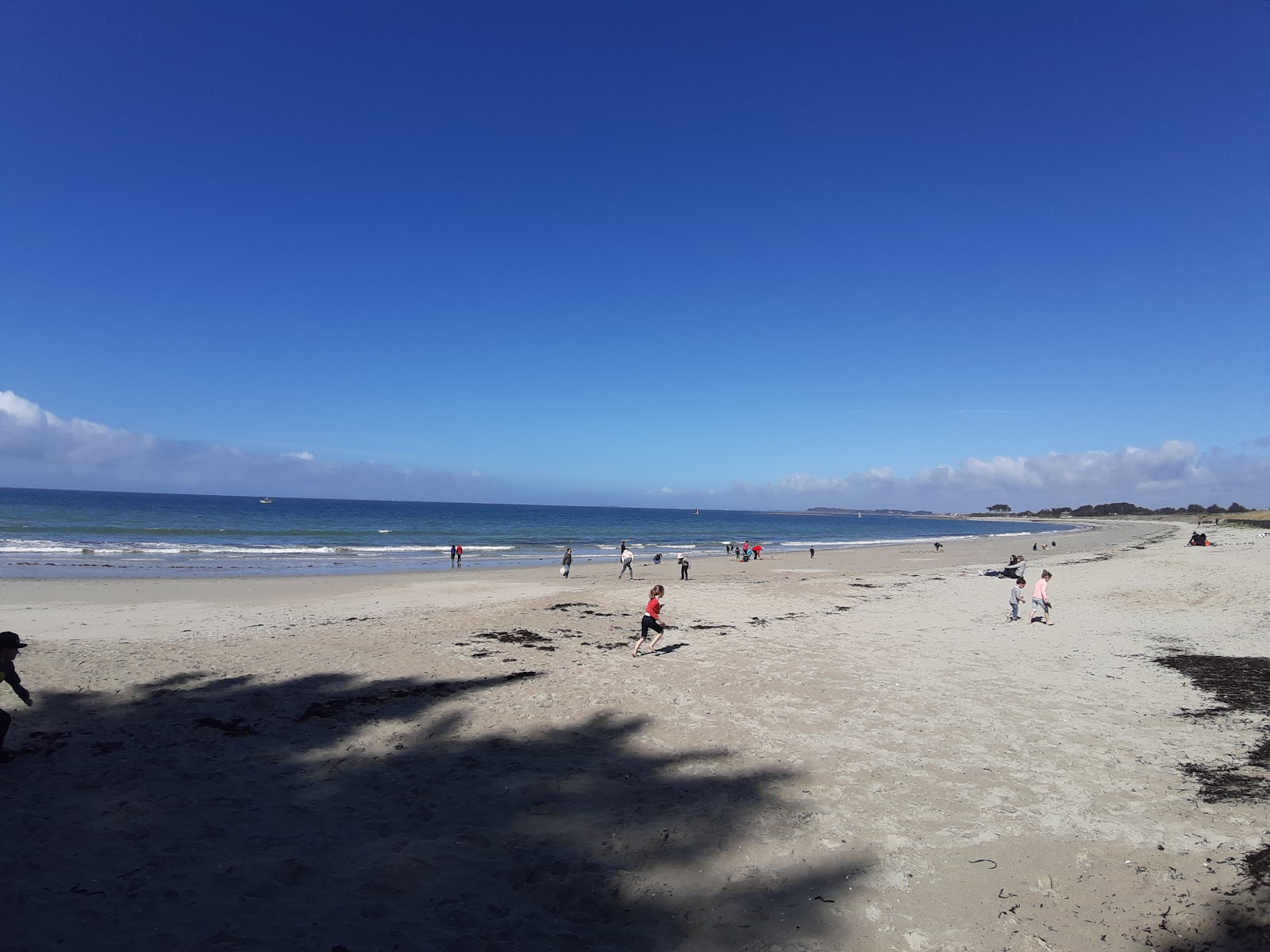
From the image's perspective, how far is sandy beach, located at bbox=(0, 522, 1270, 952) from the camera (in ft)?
14.5

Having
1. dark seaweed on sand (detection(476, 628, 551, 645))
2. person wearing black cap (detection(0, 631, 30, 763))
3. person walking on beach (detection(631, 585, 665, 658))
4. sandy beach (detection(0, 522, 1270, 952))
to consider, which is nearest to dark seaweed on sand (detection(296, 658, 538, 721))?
sandy beach (detection(0, 522, 1270, 952))

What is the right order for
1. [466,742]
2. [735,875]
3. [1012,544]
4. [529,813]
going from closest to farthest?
[735,875] → [529,813] → [466,742] → [1012,544]

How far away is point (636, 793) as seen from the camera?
6.44 meters

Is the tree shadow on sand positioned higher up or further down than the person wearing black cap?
further down

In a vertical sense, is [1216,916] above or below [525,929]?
above

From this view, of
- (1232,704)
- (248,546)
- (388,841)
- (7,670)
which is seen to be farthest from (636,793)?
(248,546)

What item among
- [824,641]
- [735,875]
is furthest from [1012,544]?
[735,875]

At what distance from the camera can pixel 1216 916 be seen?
4.18 meters

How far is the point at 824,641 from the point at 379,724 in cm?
899

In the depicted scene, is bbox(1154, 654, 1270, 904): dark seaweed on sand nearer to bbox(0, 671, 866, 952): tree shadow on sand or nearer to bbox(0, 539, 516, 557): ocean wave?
bbox(0, 671, 866, 952): tree shadow on sand

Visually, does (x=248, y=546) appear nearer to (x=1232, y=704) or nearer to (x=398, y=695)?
(x=398, y=695)

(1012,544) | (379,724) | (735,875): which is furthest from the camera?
(1012,544)

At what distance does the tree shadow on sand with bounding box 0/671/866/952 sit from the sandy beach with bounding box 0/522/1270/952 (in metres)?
0.03

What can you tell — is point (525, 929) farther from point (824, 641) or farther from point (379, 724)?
point (824, 641)
